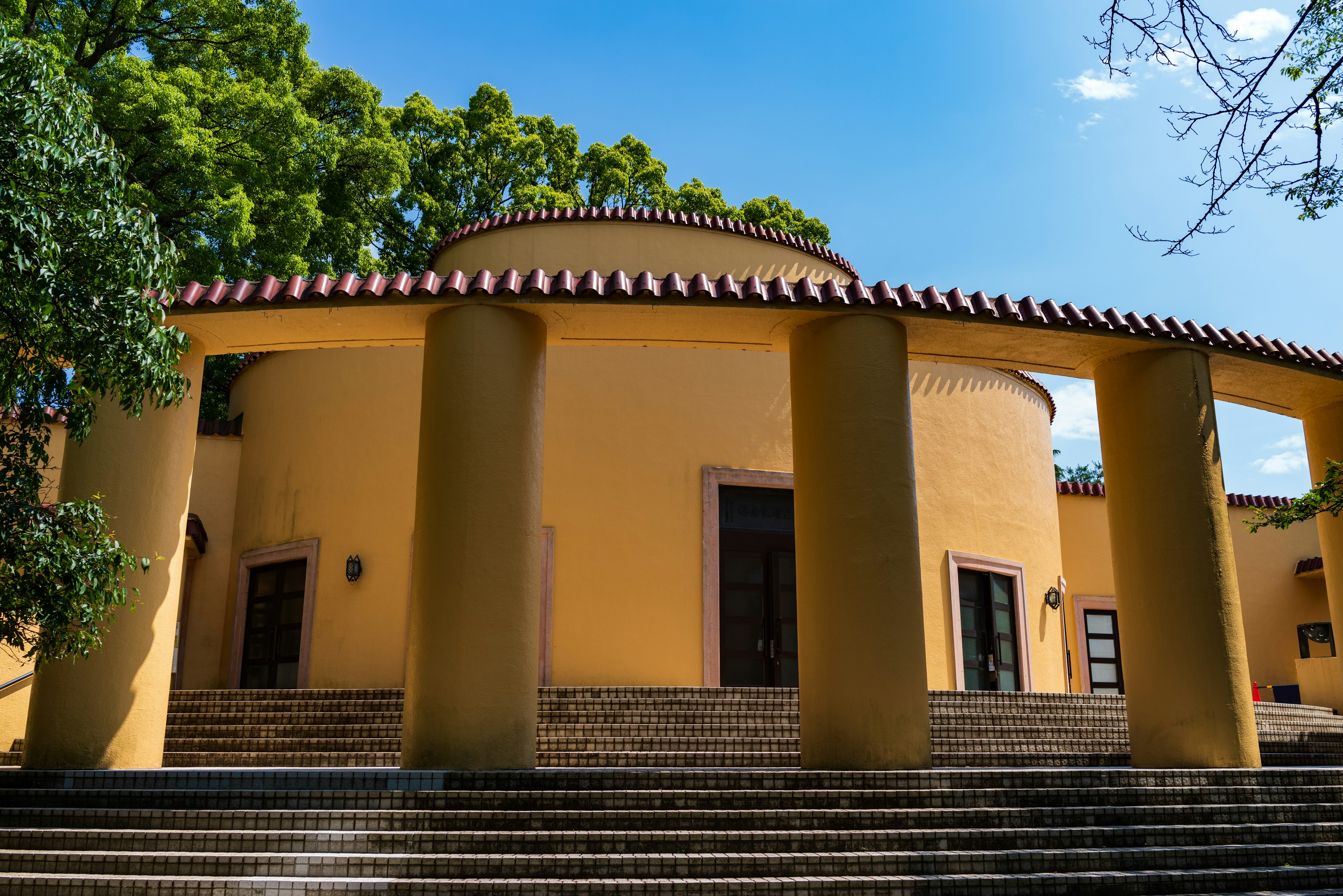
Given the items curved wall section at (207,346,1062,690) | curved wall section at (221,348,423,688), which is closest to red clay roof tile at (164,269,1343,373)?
curved wall section at (207,346,1062,690)

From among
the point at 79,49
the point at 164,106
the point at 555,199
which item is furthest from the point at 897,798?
the point at 555,199

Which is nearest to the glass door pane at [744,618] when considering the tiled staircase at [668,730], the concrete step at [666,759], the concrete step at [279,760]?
the tiled staircase at [668,730]

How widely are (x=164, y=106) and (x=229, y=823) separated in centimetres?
1448

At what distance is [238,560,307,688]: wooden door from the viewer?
44.1ft

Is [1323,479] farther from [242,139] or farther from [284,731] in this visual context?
[242,139]

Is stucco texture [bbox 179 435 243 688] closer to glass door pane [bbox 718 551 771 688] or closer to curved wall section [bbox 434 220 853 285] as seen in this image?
curved wall section [bbox 434 220 853 285]

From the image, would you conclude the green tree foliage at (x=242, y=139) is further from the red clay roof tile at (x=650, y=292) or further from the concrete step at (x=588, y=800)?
the concrete step at (x=588, y=800)

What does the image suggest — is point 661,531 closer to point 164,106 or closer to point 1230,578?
point 1230,578

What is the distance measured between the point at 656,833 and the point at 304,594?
8.96m

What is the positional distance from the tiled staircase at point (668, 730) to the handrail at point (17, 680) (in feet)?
3.83

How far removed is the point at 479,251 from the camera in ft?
45.8

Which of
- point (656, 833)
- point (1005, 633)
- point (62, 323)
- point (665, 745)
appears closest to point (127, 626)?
point (62, 323)

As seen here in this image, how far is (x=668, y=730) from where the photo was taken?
942cm

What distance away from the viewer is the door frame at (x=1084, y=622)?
17.0 meters
